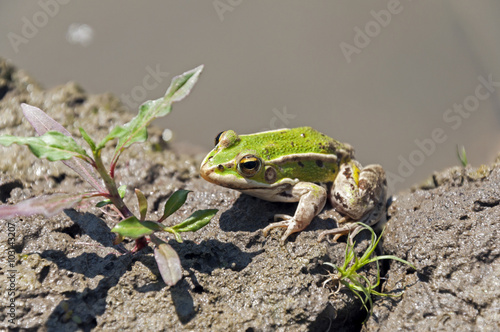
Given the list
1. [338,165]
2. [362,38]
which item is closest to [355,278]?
[338,165]

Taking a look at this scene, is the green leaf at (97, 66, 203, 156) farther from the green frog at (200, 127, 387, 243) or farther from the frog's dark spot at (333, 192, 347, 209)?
the frog's dark spot at (333, 192, 347, 209)

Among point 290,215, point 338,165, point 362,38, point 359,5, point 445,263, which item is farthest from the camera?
point 359,5

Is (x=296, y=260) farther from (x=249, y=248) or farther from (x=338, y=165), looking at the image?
(x=338, y=165)

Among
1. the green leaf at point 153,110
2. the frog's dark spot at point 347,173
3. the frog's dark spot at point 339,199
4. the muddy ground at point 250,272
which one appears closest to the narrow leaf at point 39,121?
the green leaf at point 153,110

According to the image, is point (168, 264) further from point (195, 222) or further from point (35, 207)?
point (35, 207)

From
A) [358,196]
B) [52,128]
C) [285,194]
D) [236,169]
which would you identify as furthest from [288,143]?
[52,128]

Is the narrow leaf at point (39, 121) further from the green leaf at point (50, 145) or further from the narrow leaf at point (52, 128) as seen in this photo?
the green leaf at point (50, 145)

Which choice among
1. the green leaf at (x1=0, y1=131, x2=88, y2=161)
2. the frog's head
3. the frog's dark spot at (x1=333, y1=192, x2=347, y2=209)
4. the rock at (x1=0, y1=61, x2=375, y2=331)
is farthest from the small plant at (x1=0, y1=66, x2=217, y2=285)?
the frog's dark spot at (x1=333, y1=192, x2=347, y2=209)
